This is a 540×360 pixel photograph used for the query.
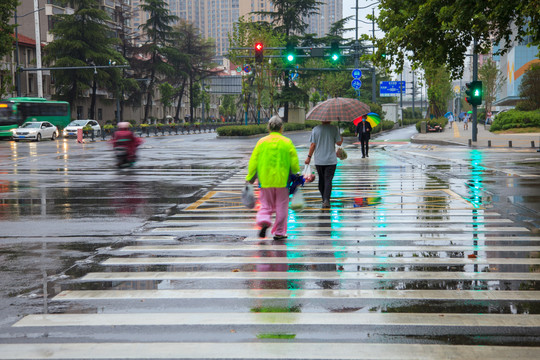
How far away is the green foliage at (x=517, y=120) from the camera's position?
187 feet

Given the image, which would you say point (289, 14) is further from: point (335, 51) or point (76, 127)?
point (335, 51)

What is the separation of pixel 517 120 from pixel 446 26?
1707 inches

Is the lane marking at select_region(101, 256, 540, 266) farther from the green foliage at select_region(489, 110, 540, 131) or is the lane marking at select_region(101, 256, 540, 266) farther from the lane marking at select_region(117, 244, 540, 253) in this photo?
the green foliage at select_region(489, 110, 540, 131)

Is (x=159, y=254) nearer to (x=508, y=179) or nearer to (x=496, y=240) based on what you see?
(x=496, y=240)

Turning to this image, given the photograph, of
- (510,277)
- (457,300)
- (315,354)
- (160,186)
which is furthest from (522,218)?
(160,186)

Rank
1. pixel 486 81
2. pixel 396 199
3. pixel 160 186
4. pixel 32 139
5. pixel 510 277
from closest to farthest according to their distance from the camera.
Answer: pixel 510 277, pixel 396 199, pixel 160 186, pixel 32 139, pixel 486 81

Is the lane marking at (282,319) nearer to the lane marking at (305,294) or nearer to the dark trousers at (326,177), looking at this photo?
the lane marking at (305,294)

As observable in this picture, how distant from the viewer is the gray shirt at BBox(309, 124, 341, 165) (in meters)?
A: 13.2

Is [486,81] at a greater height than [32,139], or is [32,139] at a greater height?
[486,81]

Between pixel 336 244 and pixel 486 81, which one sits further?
pixel 486 81

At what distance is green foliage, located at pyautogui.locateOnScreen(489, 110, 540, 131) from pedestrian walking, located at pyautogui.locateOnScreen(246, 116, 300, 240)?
51729 millimetres

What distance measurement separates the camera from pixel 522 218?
11.5m

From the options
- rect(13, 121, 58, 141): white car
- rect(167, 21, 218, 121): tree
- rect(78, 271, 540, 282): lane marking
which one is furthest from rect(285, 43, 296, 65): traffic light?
rect(167, 21, 218, 121): tree

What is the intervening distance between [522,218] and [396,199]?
3.32 m
